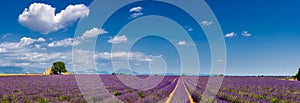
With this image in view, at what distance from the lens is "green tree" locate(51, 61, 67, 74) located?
65.2 meters

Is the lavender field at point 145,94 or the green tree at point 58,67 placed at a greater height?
the green tree at point 58,67

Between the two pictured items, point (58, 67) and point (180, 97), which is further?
point (58, 67)

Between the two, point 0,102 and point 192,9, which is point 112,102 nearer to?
point 0,102

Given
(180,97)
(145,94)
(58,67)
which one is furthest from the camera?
(58,67)

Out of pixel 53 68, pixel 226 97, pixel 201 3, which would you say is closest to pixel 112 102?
pixel 226 97

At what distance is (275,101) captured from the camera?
1417 cm

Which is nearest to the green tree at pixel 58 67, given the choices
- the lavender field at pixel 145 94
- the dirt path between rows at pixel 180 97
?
the lavender field at pixel 145 94

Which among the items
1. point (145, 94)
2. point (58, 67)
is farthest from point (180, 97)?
point (58, 67)

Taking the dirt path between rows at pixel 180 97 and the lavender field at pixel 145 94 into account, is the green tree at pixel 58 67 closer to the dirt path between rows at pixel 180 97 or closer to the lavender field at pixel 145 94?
the lavender field at pixel 145 94

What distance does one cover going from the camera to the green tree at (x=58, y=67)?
2566 inches

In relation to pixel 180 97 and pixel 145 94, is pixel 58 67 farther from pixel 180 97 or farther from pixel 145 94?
pixel 180 97

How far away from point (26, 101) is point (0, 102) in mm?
922

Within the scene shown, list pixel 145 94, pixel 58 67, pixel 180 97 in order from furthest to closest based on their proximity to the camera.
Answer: pixel 58 67 → pixel 145 94 → pixel 180 97

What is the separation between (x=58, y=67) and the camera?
214 feet
